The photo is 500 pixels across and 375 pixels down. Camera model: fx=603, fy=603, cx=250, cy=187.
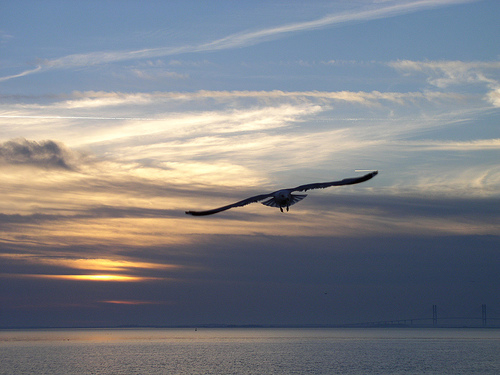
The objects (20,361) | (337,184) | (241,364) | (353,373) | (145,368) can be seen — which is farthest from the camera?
(20,361)

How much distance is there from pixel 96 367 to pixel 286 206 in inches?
5392

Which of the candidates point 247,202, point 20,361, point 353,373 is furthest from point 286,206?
point 20,361

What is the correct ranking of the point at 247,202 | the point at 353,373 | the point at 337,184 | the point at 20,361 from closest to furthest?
the point at 337,184 < the point at 247,202 < the point at 353,373 < the point at 20,361

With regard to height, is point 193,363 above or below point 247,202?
below

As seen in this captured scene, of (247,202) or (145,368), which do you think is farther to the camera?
(145,368)

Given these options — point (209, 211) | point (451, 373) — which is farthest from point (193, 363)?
point (209, 211)

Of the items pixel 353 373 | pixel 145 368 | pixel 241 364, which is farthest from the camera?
pixel 241 364

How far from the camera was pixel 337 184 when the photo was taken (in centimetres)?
3372

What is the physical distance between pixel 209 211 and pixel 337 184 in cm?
793

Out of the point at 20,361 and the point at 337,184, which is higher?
the point at 337,184

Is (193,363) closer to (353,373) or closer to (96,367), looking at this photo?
(96,367)

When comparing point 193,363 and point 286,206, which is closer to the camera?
point 286,206

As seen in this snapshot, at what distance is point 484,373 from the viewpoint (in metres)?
140

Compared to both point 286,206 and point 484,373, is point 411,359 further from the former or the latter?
point 286,206
